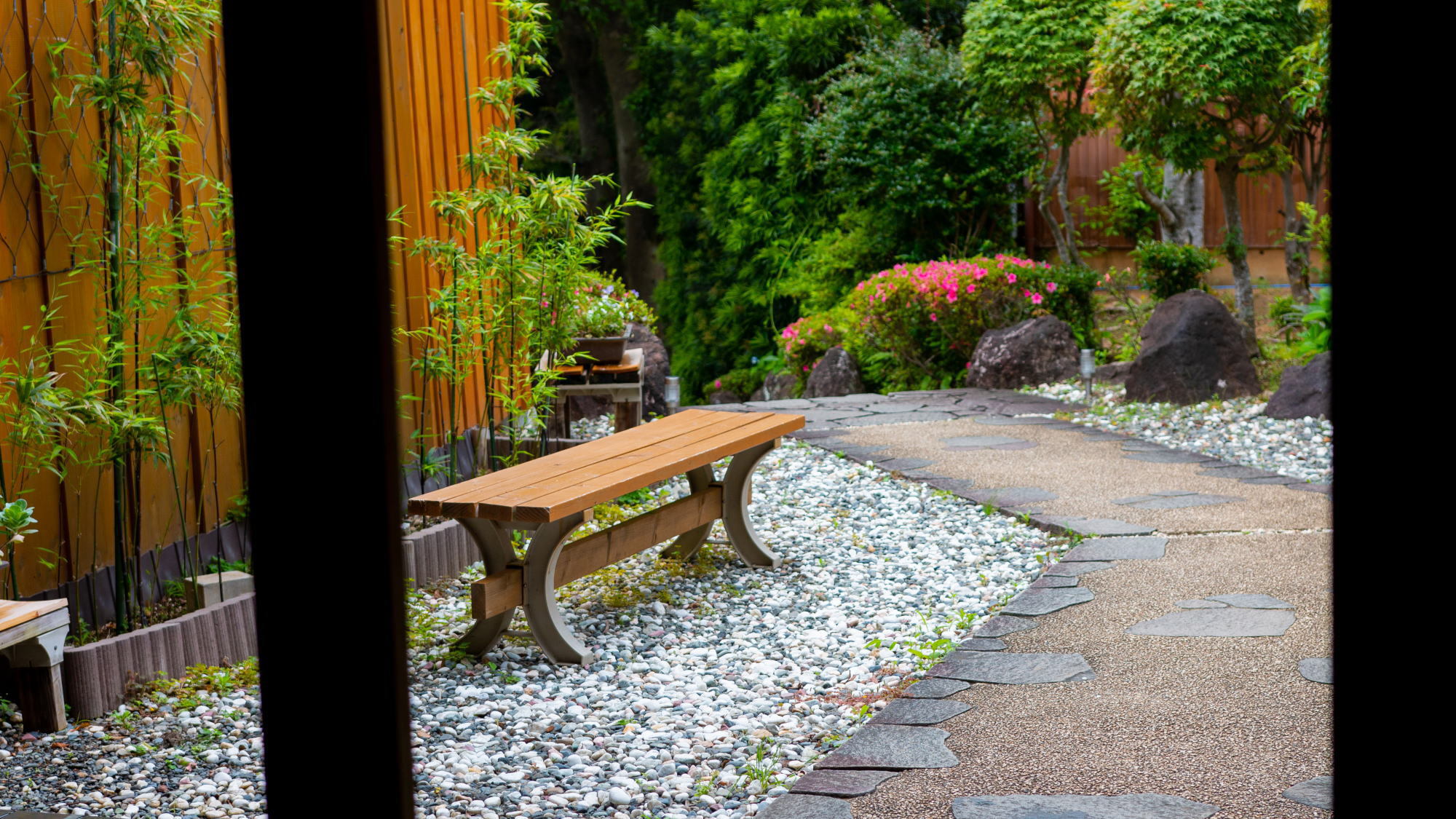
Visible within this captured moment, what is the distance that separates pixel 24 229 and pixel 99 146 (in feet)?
1.26

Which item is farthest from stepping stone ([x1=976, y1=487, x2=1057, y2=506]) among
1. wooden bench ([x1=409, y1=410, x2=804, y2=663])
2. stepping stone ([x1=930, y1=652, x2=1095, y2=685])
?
stepping stone ([x1=930, y1=652, x2=1095, y2=685])

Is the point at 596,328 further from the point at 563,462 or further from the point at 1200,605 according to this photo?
the point at 1200,605

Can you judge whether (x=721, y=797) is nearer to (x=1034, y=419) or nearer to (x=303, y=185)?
(x=303, y=185)

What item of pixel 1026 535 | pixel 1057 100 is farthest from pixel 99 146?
pixel 1057 100

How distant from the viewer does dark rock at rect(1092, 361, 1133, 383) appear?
8.79 meters

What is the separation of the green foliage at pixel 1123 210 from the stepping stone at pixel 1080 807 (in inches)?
404

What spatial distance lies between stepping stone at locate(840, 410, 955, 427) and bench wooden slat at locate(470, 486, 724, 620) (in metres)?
3.29

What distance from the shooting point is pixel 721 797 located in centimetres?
269

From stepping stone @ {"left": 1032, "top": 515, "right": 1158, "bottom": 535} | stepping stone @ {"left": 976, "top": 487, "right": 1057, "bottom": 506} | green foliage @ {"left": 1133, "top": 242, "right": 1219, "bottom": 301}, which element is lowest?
stepping stone @ {"left": 1032, "top": 515, "right": 1158, "bottom": 535}

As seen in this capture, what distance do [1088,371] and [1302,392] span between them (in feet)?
4.47

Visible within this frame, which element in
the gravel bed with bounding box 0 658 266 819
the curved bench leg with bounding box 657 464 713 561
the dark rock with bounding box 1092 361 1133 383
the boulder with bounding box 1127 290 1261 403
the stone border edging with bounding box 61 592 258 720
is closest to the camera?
the gravel bed with bounding box 0 658 266 819

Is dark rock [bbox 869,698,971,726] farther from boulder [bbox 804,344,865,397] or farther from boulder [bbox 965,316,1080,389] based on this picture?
boulder [bbox 804,344,865,397]

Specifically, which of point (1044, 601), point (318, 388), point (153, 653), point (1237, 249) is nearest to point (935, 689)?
point (1044, 601)

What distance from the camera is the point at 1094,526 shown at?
487cm
